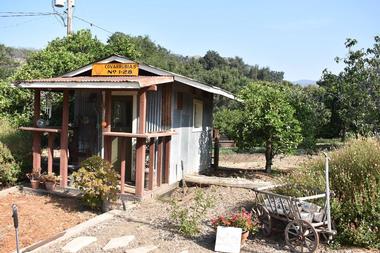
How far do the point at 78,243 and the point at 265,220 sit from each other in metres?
3.14

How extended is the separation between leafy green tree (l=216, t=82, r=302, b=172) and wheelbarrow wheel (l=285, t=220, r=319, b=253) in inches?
258

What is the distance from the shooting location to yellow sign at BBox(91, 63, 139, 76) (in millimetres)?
10289

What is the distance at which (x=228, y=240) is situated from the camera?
6.32m

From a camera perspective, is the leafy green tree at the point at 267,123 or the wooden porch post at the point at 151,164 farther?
the leafy green tree at the point at 267,123

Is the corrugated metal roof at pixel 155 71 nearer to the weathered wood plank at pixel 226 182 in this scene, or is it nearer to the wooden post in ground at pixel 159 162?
the wooden post in ground at pixel 159 162

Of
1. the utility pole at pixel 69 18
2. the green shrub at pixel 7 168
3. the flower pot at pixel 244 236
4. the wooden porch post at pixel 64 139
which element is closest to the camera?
the flower pot at pixel 244 236

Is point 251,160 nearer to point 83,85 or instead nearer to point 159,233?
point 83,85

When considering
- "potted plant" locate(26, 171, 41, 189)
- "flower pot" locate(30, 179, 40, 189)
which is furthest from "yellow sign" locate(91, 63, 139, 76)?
"flower pot" locate(30, 179, 40, 189)

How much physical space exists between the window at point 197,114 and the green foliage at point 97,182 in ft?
16.7

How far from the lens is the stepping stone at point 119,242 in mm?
6590

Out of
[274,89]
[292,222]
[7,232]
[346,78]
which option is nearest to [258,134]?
[274,89]

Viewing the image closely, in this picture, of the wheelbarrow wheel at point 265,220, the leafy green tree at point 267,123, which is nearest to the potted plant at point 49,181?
the wheelbarrow wheel at point 265,220

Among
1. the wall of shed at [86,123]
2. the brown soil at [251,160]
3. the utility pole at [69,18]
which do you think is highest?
the utility pole at [69,18]

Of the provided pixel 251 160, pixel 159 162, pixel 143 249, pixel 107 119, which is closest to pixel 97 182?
pixel 107 119
